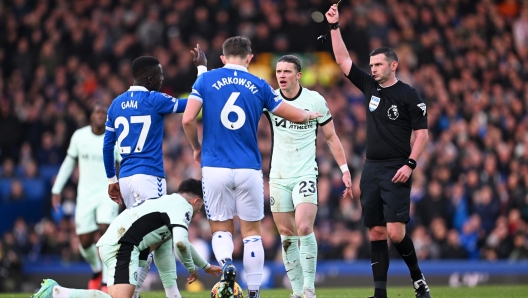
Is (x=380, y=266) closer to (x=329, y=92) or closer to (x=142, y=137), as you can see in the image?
(x=142, y=137)

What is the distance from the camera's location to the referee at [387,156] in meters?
10.2

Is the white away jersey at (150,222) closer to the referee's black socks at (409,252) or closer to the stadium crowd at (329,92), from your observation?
the referee's black socks at (409,252)

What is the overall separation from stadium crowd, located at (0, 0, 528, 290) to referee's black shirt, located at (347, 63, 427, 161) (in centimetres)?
843

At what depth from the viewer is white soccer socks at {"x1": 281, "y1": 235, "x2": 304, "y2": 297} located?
10.7 m

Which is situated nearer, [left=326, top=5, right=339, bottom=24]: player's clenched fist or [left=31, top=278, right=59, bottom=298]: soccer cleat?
[left=31, top=278, right=59, bottom=298]: soccer cleat

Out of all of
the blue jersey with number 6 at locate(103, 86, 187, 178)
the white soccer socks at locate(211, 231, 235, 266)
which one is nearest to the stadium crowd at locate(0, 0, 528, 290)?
the blue jersey with number 6 at locate(103, 86, 187, 178)

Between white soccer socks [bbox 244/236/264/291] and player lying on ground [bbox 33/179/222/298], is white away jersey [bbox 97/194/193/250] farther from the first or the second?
white soccer socks [bbox 244/236/264/291]

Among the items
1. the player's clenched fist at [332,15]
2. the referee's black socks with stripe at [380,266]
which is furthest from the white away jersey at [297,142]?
the referee's black socks with stripe at [380,266]

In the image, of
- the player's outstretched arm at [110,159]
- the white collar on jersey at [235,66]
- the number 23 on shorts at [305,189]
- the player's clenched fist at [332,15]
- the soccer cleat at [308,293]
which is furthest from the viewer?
the number 23 on shorts at [305,189]

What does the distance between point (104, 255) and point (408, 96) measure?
4046mm

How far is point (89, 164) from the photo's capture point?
1391 centimetres

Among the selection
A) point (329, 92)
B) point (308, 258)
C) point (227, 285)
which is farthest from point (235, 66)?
point (329, 92)

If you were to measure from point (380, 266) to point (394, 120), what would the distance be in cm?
177

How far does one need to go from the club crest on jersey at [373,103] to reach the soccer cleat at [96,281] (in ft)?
18.9
